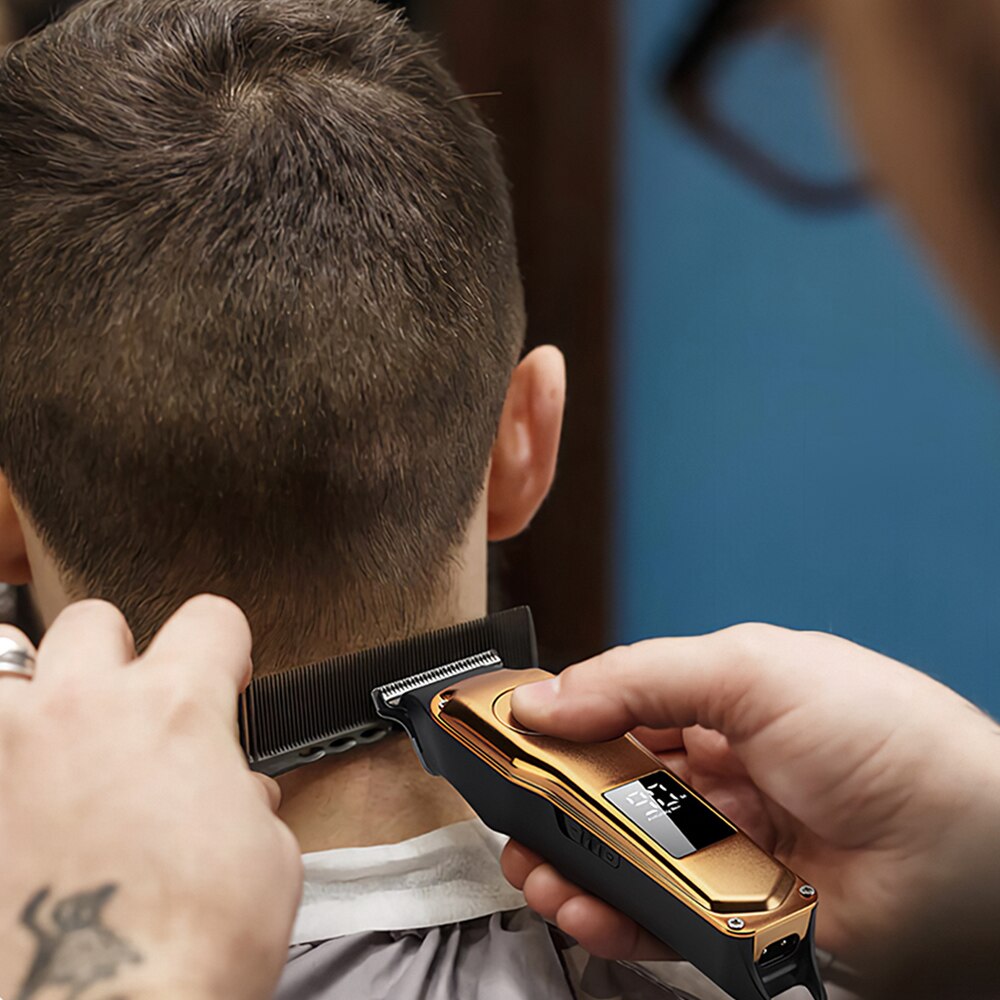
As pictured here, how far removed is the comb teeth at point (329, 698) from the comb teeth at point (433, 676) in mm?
14

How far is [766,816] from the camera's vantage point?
2.47 ft

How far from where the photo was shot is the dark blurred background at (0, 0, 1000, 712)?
95cm

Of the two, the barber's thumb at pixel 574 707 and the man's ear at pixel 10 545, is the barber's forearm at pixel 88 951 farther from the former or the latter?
the man's ear at pixel 10 545

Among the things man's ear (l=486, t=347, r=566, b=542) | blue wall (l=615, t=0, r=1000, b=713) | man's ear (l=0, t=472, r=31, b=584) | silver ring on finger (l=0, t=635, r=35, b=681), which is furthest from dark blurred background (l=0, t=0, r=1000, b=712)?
silver ring on finger (l=0, t=635, r=35, b=681)

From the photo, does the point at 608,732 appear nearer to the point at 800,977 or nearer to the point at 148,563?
the point at 800,977

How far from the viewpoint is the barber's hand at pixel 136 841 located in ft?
1.54

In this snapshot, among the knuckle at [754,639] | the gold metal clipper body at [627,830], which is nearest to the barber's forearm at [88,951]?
the gold metal clipper body at [627,830]

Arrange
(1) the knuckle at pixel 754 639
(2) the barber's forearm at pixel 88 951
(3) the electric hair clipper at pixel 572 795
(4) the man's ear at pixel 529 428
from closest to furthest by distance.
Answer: (2) the barber's forearm at pixel 88 951
(3) the electric hair clipper at pixel 572 795
(1) the knuckle at pixel 754 639
(4) the man's ear at pixel 529 428

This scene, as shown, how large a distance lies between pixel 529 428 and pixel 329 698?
9.8 inches

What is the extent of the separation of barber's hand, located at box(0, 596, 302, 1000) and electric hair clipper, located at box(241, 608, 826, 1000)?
148 mm

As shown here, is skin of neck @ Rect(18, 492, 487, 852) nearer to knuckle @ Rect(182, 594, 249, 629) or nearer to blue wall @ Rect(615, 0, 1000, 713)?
knuckle @ Rect(182, 594, 249, 629)

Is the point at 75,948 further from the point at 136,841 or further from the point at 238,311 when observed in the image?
the point at 238,311

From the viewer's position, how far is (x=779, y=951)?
1.85ft

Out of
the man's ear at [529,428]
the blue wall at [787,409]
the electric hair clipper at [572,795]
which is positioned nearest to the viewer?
the electric hair clipper at [572,795]
